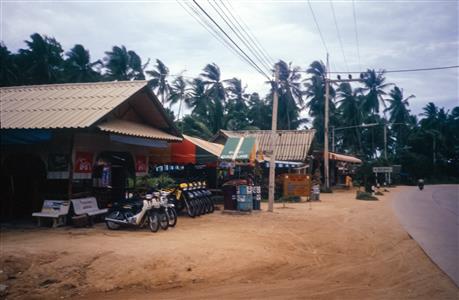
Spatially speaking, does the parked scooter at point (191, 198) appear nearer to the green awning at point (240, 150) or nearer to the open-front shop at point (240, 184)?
the open-front shop at point (240, 184)

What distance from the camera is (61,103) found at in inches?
475

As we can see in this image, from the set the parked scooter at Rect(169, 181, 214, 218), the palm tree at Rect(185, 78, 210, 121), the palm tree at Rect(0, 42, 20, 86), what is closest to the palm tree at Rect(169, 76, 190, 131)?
the palm tree at Rect(185, 78, 210, 121)

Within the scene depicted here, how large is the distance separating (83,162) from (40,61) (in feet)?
98.1

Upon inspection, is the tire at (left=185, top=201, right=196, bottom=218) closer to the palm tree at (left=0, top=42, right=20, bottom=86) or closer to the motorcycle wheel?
the motorcycle wheel

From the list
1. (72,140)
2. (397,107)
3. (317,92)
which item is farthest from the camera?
(397,107)

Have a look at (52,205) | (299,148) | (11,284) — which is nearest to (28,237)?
(52,205)

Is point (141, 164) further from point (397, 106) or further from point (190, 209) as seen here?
point (397, 106)

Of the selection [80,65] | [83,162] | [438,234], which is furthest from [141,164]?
[80,65]

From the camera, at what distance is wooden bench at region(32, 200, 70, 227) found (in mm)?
10734

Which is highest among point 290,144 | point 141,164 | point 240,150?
point 290,144

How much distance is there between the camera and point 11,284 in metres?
6.07

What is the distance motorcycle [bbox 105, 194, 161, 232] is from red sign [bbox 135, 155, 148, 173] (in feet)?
12.5

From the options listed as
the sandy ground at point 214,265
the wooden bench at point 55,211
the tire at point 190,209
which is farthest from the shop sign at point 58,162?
the tire at point 190,209

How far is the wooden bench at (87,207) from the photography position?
1103cm
